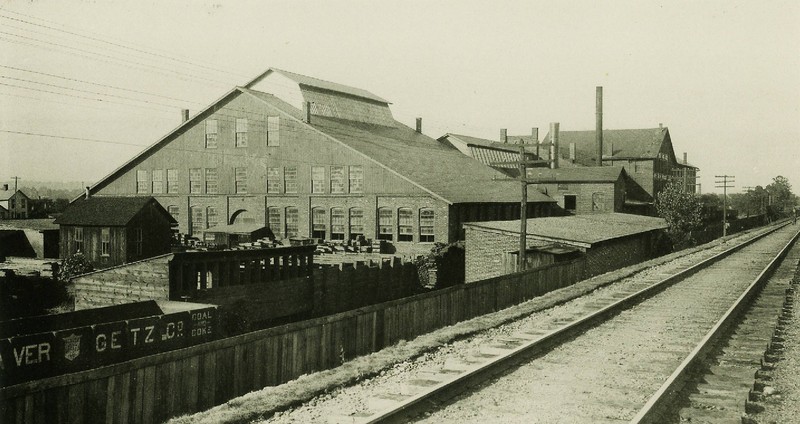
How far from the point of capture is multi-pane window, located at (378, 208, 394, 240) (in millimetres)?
34500

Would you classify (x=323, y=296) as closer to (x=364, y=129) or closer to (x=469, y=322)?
(x=469, y=322)

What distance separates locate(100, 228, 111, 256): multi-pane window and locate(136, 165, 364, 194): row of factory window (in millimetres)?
13039

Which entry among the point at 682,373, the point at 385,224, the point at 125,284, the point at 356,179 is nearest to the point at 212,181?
the point at 356,179

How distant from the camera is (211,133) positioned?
40688 mm

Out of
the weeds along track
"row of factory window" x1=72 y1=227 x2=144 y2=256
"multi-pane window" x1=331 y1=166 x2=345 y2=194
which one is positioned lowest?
the weeds along track

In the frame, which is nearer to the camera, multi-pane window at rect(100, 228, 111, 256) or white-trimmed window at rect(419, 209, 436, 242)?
multi-pane window at rect(100, 228, 111, 256)

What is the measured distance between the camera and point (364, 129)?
44.2 meters

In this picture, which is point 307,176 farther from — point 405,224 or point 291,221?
point 405,224

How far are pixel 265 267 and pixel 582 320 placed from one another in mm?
11166

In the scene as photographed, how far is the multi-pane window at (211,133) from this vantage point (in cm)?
4057

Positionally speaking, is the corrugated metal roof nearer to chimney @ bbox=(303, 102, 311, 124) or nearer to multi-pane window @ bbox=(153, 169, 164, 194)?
chimney @ bbox=(303, 102, 311, 124)

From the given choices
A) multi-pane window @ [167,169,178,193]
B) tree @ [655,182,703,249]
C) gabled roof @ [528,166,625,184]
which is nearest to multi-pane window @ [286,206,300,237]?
multi-pane window @ [167,169,178,193]

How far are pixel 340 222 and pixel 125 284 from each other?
18.5m

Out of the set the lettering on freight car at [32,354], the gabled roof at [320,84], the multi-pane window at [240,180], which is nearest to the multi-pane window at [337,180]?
the multi-pane window at [240,180]
